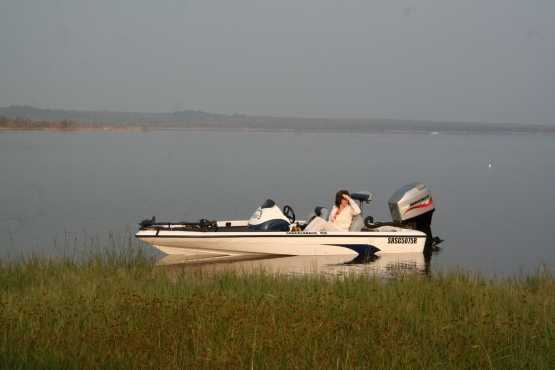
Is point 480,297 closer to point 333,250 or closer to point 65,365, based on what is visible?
point 65,365

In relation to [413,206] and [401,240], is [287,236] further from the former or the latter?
[413,206]

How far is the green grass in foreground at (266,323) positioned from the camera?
8.24 meters

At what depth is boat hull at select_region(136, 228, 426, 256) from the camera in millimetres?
19609

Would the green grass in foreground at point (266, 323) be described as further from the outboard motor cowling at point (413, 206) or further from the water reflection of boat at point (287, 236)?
the outboard motor cowling at point (413, 206)

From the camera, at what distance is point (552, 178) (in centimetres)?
5434

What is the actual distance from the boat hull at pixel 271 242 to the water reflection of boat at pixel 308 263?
18 cm

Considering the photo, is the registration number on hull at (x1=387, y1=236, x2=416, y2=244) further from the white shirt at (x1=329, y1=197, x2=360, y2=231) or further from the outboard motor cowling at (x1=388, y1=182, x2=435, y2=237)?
the white shirt at (x1=329, y1=197, x2=360, y2=231)

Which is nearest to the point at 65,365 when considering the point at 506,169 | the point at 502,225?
the point at 502,225

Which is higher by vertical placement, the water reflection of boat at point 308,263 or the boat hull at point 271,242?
the boat hull at point 271,242

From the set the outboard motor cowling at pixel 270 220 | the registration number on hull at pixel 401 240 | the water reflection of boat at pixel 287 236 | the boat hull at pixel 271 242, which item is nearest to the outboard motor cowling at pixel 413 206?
the water reflection of boat at pixel 287 236

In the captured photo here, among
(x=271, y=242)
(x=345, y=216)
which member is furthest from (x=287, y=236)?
(x=345, y=216)

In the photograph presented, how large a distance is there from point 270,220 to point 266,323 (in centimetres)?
1081

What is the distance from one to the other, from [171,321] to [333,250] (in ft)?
34.8

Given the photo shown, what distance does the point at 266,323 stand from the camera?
369 inches
